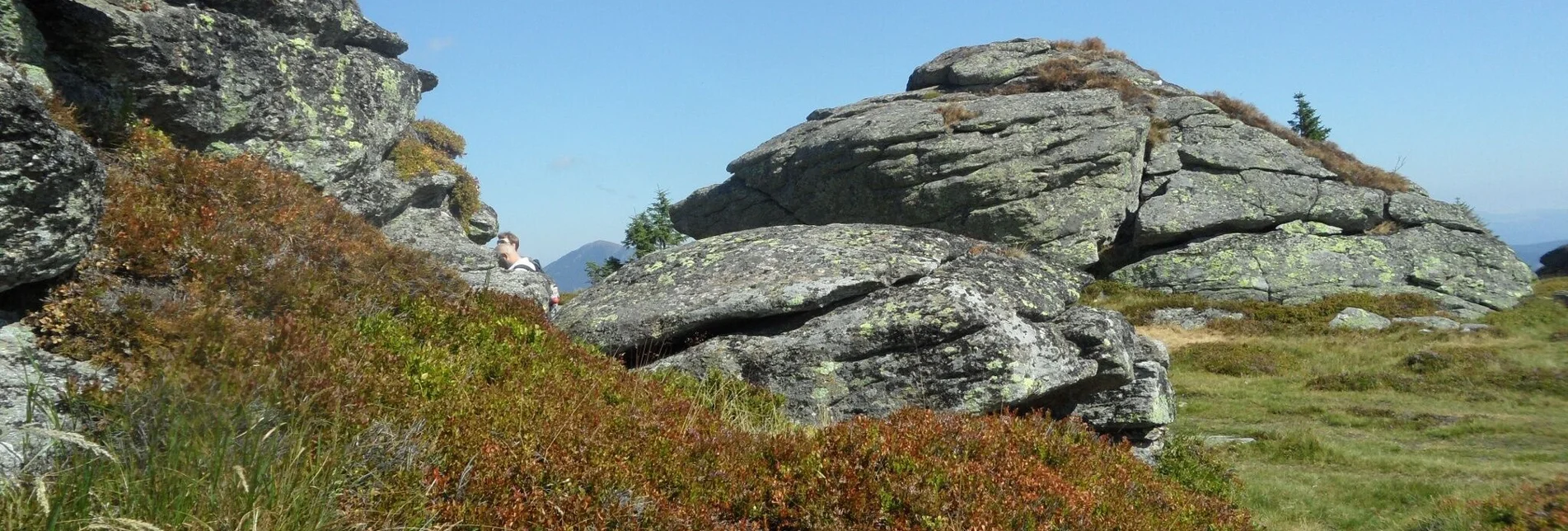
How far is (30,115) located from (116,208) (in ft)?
4.69

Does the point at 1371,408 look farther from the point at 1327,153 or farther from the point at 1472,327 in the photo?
the point at 1327,153

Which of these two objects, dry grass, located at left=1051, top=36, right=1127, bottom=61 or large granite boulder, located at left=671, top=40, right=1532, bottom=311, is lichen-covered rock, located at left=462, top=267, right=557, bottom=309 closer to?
large granite boulder, located at left=671, top=40, right=1532, bottom=311

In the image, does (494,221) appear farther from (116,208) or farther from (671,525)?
(671,525)

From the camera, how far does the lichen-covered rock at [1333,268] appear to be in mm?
34688

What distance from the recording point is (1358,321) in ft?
103

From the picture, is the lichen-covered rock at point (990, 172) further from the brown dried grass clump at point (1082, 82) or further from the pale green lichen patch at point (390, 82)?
the pale green lichen patch at point (390, 82)

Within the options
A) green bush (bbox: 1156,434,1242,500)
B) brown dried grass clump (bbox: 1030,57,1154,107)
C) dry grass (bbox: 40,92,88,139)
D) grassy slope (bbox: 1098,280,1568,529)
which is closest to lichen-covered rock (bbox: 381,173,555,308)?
dry grass (bbox: 40,92,88,139)

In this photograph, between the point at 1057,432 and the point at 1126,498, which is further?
the point at 1057,432

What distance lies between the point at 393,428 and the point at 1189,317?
3076 centimetres

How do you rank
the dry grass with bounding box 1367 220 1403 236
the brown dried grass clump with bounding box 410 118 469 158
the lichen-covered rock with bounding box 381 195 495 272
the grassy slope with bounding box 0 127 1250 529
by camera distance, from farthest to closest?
the dry grass with bounding box 1367 220 1403 236
the brown dried grass clump with bounding box 410 118 469 158
the lichen-covered rock with bounding box 381 195 495 272
the grassy slope with bounding box 0 127 1250 529

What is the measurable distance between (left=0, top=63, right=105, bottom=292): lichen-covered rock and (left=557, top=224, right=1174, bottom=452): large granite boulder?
5.70 meters

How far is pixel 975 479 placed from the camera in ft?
24.9

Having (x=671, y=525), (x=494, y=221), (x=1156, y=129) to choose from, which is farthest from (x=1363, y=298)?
(x=671, y=525)

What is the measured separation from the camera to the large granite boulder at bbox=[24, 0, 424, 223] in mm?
10312
